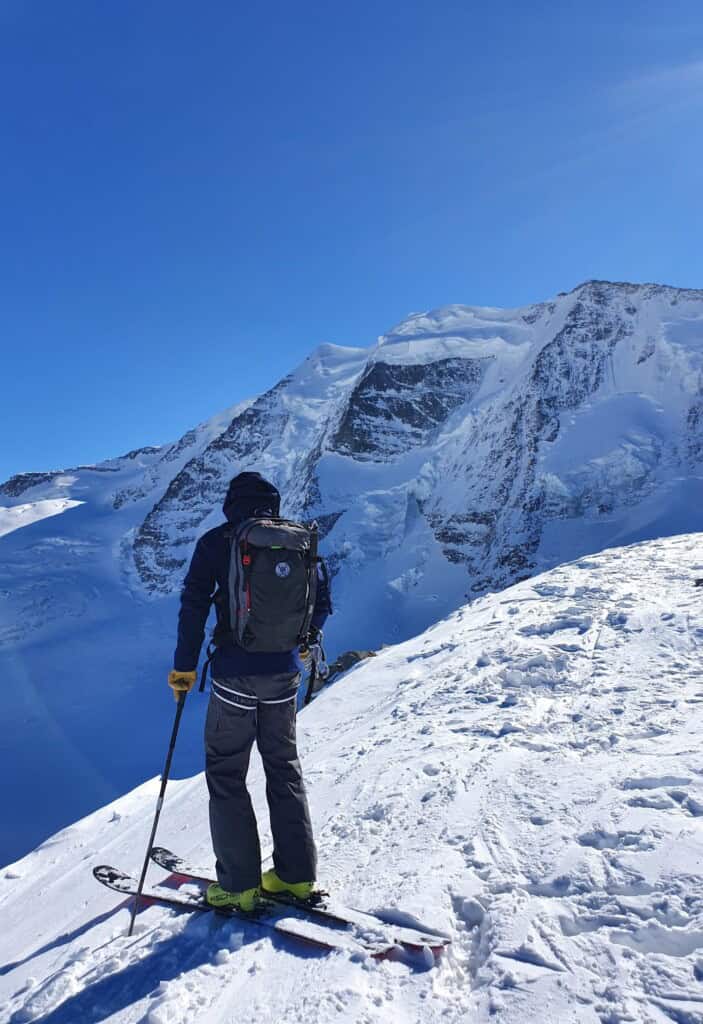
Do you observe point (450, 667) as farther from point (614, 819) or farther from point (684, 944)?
point (684, 944)

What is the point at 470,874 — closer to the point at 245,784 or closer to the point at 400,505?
the point at 245,784

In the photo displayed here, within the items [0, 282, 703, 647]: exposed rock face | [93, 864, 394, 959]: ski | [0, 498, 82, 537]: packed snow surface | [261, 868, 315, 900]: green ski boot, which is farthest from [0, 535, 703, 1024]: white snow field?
[0, 498, 82, 537]: packed snow surface

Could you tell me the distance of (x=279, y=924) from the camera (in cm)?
307

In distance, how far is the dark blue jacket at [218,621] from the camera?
341cm

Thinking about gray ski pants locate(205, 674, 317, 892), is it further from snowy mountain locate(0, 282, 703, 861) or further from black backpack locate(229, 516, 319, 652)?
snowy mountain locate(0, 282, 703, 861)

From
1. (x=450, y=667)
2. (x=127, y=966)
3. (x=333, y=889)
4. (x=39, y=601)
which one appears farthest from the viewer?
(x=39, y=601)

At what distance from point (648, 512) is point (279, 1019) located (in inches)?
1820

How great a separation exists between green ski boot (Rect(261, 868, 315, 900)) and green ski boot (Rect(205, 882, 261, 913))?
14 cm

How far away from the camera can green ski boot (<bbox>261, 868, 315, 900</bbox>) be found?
10.9ft

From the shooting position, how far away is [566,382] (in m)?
56.7

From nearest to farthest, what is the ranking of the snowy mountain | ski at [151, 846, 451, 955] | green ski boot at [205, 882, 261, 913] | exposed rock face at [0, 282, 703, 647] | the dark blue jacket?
ski at [151, 846, 451, 955] < green ski boot at [205, 882, 261, 913] < the dark blue jacket < the snowy mountain < exposed rock face at [0, 282, 703, 647]

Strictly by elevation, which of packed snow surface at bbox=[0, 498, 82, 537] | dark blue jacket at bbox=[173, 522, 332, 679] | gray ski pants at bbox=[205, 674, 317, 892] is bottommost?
gray ski pants at bbox=[205, 674, 317, 892]

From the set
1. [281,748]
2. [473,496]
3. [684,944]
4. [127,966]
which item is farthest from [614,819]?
[473,496]

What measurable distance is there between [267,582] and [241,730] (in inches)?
32.9
